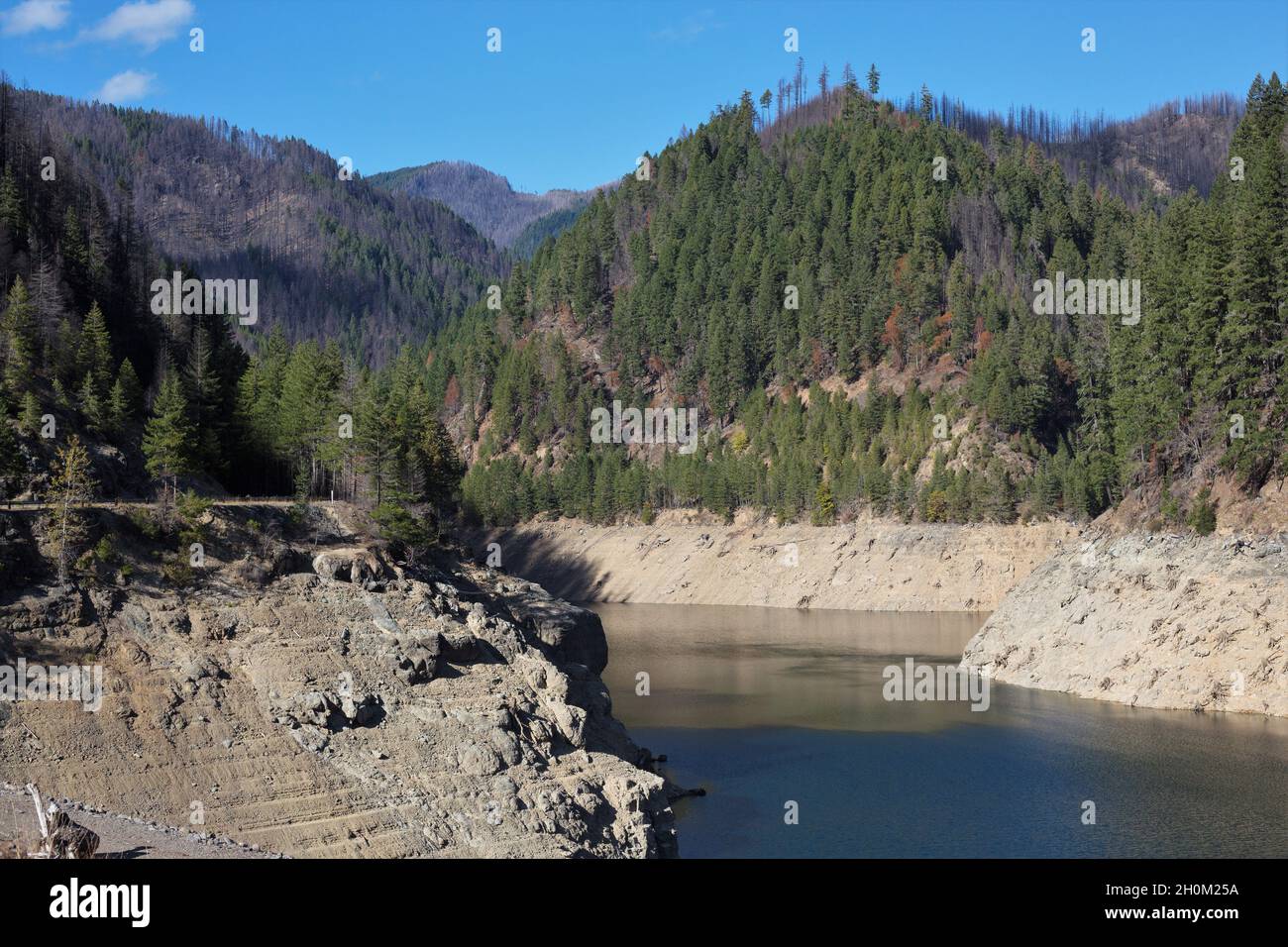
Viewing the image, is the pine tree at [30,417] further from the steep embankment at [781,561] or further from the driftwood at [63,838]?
the steep embankment at [781,561]

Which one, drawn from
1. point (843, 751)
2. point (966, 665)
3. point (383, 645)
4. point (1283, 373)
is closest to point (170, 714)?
point (383, 645)

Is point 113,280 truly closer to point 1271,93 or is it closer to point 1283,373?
point 1283,373

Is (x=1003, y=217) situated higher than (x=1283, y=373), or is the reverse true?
(x=1003, y=217)

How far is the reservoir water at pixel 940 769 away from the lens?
4297cm

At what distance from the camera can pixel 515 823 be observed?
118 feet

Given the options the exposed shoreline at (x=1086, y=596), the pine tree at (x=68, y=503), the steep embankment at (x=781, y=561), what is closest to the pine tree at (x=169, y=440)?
the pine tree at (x=68, y=503)

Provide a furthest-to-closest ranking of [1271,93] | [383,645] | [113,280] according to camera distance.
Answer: [1271,93]
[113,280]
[383,645]

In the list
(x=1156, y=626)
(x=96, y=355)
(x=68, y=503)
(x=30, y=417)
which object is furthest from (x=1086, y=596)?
(x=30, y=417)

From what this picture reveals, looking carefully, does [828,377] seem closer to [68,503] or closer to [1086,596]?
[1086,596]

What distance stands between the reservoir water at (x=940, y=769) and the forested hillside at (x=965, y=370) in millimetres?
18803

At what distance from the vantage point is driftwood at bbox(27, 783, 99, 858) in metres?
27.1

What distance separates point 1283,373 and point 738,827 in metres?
48.7

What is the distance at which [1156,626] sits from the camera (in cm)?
6800
